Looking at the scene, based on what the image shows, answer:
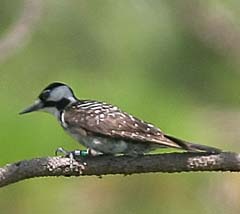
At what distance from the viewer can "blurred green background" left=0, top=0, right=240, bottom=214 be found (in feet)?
16.5

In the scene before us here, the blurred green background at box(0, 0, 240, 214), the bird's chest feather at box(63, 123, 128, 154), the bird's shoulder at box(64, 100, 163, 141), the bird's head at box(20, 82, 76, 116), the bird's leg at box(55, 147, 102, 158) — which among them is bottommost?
the bird's leg at box(55, 147, 102, 158)

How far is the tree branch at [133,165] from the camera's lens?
8.87ft

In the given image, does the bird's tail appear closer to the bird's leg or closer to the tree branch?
the tree branch

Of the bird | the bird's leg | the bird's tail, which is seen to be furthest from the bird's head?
the bird's tail

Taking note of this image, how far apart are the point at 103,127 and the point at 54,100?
8.9 inches

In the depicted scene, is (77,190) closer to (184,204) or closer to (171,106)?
(184,204)

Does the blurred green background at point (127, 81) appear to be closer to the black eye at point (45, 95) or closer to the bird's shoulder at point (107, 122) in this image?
the black eye at point (45, 95)

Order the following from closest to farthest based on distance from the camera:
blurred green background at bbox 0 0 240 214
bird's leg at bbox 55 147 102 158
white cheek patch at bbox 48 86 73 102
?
bird's leg at bbox 55 147 102 158 < white cheek patch at bbox 48 86 73 102 < blurred green background at bbox 0 0 240 214

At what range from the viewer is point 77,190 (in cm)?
505

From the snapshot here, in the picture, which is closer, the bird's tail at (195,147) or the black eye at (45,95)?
the bird's tail at (195,147)

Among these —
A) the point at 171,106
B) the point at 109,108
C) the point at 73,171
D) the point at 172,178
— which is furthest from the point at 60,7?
the point at 73,171

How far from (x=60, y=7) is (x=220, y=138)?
5.17 ft

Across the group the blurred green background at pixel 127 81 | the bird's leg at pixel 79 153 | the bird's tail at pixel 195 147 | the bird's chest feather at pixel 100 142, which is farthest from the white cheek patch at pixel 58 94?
the blurred green background at pixel 127 81

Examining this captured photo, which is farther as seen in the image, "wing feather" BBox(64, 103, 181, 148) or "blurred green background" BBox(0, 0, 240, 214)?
"blurred green background" BBox(0, 0, 240, 214)
